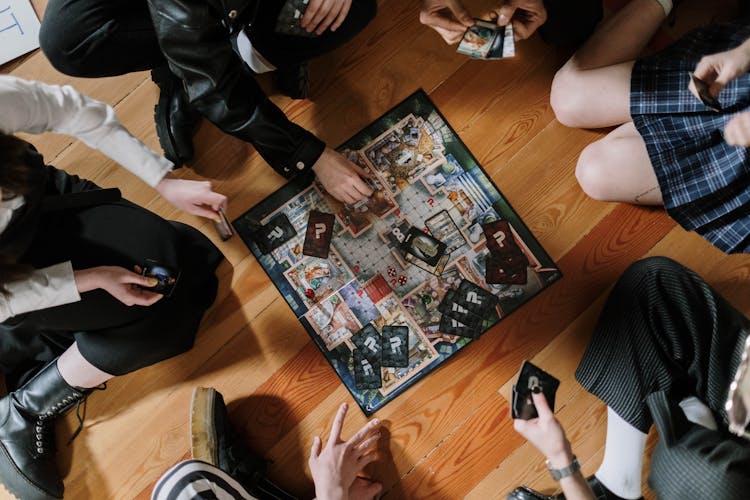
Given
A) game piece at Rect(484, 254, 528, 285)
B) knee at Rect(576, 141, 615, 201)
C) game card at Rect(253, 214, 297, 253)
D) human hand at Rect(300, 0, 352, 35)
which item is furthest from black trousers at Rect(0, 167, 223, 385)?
knee at Rect(576, 141, 615, 201)

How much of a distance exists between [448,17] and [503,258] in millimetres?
588

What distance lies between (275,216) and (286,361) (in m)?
0.37

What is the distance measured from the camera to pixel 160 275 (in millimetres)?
1292

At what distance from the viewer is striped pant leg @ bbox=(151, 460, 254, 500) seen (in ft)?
4.33

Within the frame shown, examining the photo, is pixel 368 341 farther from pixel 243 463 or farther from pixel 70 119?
pixel 70 119

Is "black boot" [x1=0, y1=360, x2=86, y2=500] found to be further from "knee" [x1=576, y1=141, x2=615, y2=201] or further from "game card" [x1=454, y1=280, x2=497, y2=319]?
"knee" [x1=576, y1=141, x2=615, y2=201]

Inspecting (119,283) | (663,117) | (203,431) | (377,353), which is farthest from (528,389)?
(119,283)

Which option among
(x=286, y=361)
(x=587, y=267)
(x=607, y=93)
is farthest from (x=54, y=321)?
(x=607, y=93)

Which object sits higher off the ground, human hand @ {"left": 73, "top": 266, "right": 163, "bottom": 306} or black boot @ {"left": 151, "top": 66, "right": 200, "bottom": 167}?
black boot @ {"left": 151, "top": 66, "right": 200, "bottom": 167}

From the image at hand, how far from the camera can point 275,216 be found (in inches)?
60.5

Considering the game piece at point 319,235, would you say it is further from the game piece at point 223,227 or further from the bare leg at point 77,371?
the bare leg at point 77,371

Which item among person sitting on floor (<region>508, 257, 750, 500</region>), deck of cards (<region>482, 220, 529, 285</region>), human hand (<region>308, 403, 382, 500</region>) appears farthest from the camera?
deck of cards (<region>482, 220, 529, 285</region>)

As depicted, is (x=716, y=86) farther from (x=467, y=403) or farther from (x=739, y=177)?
(x=467, y=403)

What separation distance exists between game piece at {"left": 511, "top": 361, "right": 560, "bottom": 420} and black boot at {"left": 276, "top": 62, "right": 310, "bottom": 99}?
0.87m
